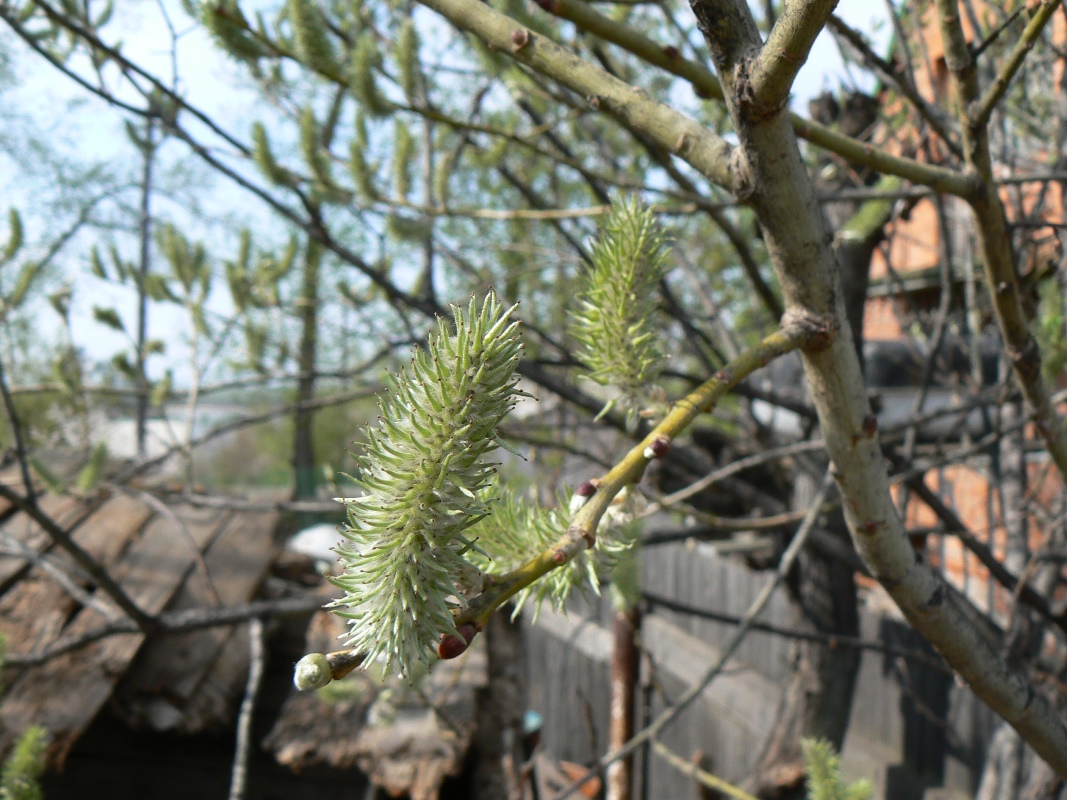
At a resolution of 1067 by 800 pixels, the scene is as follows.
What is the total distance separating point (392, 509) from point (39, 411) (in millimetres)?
4729

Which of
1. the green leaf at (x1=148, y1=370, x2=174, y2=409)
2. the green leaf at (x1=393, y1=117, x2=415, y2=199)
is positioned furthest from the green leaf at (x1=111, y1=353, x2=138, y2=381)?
the green leaf at (x1=393, y1=117, x2=415, y2=199)

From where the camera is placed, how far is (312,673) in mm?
359

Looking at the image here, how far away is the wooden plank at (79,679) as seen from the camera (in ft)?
5.67

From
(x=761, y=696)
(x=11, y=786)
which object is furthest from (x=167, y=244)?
(x=761, y=696)

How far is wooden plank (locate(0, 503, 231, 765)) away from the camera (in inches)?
68.1

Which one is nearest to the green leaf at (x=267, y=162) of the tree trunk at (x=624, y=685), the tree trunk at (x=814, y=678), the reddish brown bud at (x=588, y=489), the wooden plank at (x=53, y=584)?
the wooden plank at (x=53, y=584)

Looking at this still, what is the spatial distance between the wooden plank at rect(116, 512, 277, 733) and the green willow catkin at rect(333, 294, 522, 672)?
164 cm

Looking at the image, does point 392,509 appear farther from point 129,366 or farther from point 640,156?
point 640,156

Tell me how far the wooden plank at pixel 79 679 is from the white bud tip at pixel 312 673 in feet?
5.64

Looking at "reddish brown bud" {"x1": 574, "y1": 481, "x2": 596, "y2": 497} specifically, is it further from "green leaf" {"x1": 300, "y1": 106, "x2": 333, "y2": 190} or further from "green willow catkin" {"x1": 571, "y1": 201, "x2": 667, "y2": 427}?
"green leaf" {"x1": 300, "y1": 106, "x2": 333, "y2": 190}

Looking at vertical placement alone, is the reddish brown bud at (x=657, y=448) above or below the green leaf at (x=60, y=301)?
below

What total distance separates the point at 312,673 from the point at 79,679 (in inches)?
74.2

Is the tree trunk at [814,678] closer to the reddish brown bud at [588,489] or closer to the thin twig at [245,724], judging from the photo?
the thin twig at [245,724]

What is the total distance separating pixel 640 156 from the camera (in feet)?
12.5
